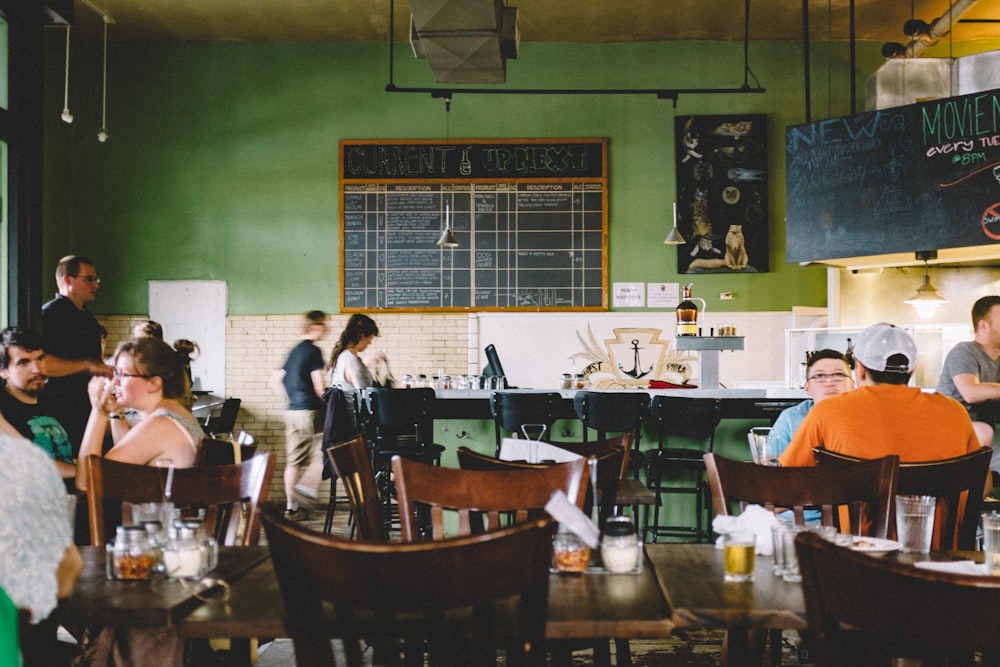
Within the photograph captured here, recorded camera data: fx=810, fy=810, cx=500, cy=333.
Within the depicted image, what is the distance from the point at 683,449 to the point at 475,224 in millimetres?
3462

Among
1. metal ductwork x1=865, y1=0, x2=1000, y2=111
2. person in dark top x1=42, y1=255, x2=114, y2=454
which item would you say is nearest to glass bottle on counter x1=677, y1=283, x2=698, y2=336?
metal ductwork x1=865, y1=0, x2=1000, y2=111

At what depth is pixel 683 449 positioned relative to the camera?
4754 mm

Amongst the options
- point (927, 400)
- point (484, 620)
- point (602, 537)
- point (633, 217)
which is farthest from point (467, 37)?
point (484, 620)

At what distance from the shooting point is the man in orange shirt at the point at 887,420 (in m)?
2.38

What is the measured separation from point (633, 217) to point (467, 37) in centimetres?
302

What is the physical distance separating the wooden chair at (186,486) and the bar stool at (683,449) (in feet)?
9.27

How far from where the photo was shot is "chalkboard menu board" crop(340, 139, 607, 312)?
7449 millimetres

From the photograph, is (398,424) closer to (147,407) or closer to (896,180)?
(147,407)

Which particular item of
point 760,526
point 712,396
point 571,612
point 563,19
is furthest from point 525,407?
point 563,19

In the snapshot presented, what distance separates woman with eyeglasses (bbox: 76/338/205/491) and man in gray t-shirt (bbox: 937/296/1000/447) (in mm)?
3602

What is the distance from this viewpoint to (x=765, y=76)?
24.5 feet

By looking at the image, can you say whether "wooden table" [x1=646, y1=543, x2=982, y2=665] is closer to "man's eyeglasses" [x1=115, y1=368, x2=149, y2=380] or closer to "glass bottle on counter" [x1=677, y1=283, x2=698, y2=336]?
"man's eyeglasses" [x1=115, y1=368, x2=149, y2=380]

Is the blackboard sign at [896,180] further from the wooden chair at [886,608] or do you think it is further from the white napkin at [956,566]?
the wooden chair at [886,608]

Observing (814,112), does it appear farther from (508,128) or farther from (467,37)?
(467,37)
